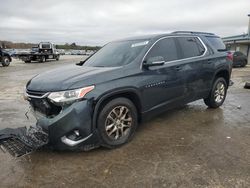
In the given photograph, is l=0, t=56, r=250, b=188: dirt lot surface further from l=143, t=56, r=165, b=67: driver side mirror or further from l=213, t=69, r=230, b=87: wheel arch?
l=213, t=69, r=230, b=87: wheel arch

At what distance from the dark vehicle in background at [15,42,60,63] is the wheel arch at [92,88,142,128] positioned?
2835cm

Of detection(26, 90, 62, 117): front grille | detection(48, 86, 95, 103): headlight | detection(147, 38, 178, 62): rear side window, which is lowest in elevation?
detection(26, 90, 62, 117): front grille

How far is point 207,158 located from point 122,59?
220 cm

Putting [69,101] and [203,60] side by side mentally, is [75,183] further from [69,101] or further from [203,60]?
[203,60]

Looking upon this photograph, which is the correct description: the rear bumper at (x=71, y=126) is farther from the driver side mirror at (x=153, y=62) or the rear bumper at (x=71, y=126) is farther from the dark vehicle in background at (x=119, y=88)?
the driver side mirror at (x=153, y=62)

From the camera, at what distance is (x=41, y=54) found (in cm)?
3203

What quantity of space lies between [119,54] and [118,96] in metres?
1.10

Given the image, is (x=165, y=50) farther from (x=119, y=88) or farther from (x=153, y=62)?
(x=119, y=88)

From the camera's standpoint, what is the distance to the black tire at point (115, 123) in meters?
4.04

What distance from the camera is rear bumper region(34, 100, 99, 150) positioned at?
12.2 ft

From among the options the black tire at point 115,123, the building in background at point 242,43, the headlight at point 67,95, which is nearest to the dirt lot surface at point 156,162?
the black tire at point 115,123

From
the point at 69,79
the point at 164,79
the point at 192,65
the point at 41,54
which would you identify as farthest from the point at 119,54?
the point at 41,54

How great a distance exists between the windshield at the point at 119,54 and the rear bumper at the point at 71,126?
122 centimetres

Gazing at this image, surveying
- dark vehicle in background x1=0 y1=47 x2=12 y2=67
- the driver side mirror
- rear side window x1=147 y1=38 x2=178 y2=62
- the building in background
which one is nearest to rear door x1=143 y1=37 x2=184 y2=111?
rear side window x1=147 y1=38 x2=178 y2=62
